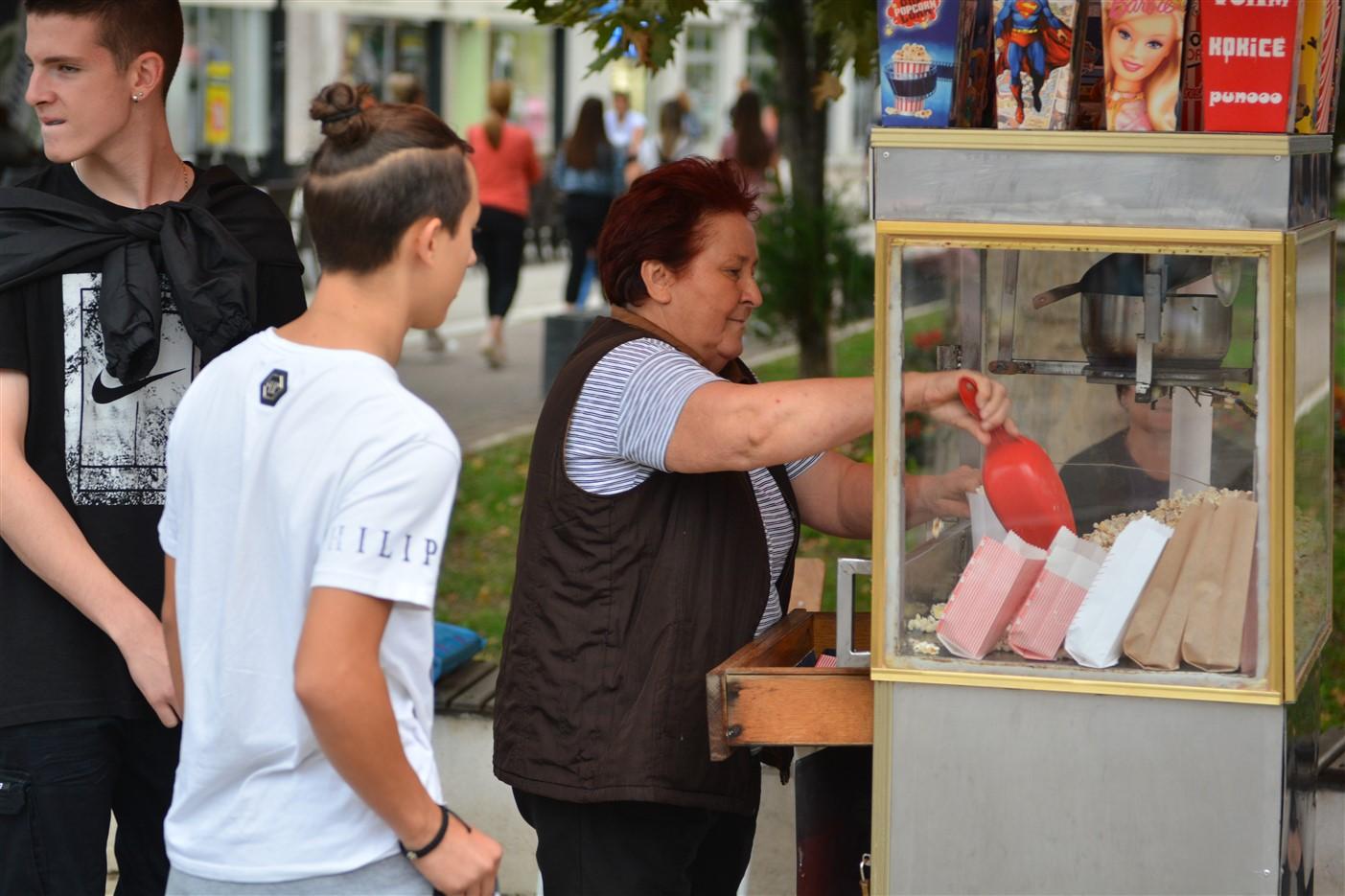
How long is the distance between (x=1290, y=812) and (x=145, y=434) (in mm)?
1666

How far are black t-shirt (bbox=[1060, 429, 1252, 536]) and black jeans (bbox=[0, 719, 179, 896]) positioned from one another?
1344 millimetres

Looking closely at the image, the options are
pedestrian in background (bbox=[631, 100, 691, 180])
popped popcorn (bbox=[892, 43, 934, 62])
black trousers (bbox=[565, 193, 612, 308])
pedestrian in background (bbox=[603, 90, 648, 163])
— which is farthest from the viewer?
pedestrian in background (bbox=[603, 90, 648, 163])

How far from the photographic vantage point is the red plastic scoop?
2.30 meters

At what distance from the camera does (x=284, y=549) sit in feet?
5.59

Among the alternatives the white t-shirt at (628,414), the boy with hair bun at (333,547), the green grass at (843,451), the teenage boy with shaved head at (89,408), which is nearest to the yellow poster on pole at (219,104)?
the green grass at (843,451)

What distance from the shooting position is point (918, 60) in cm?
216

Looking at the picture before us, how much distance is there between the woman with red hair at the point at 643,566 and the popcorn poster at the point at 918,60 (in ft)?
1.16

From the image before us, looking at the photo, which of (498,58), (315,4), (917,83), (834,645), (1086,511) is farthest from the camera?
(498,58)

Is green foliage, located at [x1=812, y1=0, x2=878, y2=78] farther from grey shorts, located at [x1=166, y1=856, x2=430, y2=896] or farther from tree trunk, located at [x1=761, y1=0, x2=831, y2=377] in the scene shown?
tree trunk, located at [x1=761, y1=0, x2=831, y2=377]

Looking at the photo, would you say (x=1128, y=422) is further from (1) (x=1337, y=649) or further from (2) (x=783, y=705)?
(1) (x=1337, y=649)

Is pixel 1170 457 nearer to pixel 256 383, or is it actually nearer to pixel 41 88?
pixel 256 383

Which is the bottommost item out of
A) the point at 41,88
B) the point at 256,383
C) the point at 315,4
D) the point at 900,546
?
the point at 900,546

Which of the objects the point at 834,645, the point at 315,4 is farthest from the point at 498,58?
the point at 834,645

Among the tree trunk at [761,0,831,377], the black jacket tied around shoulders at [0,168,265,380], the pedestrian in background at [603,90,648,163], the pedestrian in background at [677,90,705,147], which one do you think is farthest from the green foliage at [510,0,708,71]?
the pedestrian in background at [677,90,705,147]
